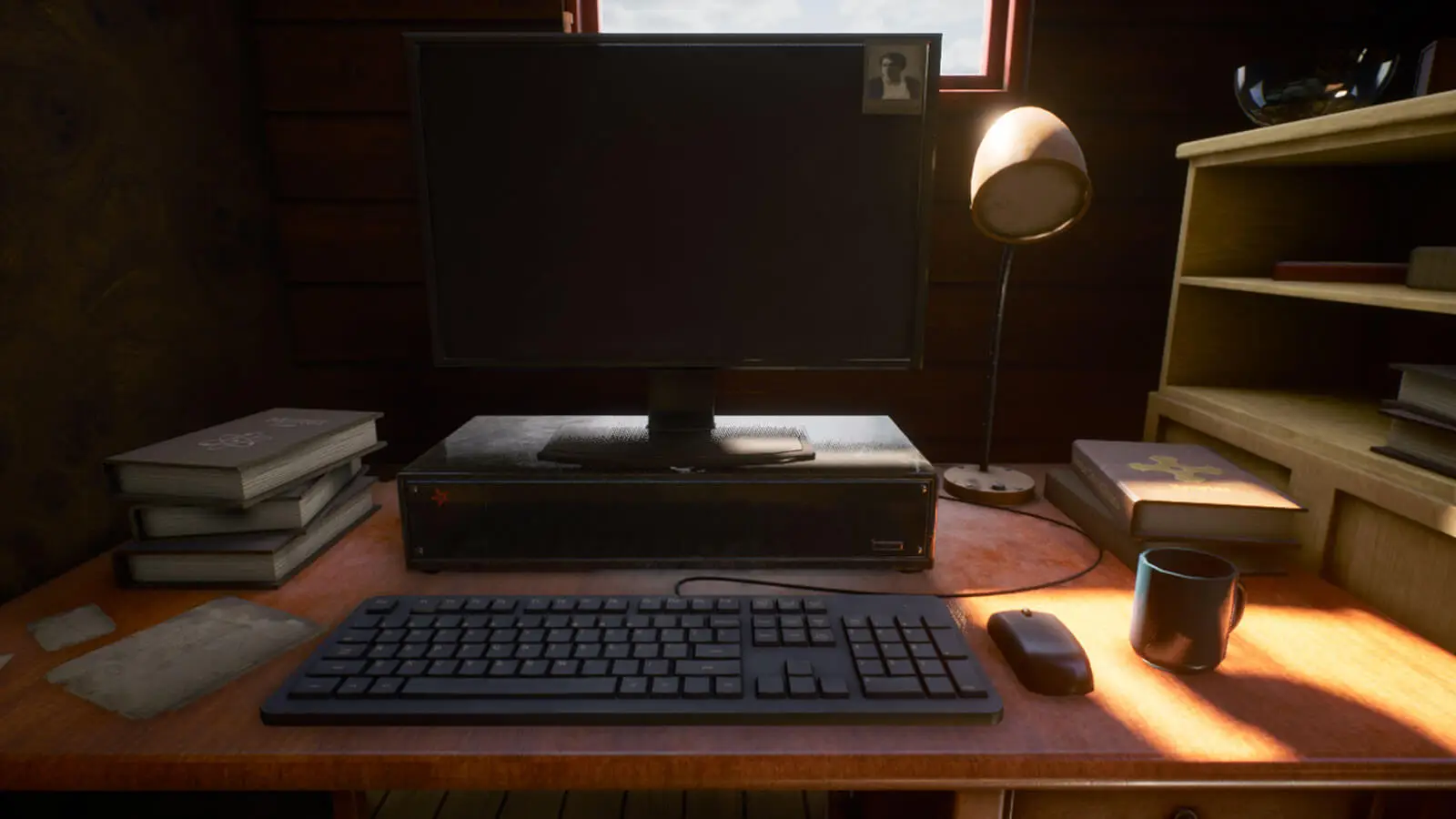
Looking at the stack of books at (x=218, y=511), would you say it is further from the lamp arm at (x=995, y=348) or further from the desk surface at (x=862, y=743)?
the lamp arm at (x=995, y=348)

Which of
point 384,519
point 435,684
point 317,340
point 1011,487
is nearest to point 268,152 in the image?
point 317,340

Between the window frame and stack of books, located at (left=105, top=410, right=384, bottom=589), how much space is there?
82cm

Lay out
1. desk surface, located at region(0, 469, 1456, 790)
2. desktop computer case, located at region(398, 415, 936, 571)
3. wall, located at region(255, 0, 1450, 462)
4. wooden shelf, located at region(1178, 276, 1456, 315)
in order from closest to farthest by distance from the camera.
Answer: desk surface, located at region(0, 469, 1456, 790) → wooden shelf, located at region(1178, 276, 1456, 315) → desktop computer case, located at region(398, 415, 936, 571) → wall, located at region(255, 0, 1450, 462)

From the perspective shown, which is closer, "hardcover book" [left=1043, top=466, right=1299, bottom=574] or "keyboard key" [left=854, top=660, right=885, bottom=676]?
"keyboard key" [left=854, top=660, right=885, bottom=676]

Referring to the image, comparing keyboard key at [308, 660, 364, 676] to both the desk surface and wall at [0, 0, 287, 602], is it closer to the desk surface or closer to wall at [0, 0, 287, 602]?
the desk surface

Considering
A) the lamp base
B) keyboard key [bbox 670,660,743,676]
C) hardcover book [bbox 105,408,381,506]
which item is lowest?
keyboard key [bbox 670,660,743,676]

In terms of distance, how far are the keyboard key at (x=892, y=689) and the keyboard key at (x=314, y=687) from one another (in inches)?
17.0

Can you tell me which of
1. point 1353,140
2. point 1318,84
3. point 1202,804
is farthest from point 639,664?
point 1318,84

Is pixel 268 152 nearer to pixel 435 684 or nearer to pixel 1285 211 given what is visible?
pixel 435 684

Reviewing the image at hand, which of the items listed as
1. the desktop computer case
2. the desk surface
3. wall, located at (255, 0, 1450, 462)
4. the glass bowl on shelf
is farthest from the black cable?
the glass bowl on shelf

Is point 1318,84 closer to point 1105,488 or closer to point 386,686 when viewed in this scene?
point 1105,488

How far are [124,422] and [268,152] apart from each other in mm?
512

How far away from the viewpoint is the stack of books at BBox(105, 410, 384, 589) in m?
0.81

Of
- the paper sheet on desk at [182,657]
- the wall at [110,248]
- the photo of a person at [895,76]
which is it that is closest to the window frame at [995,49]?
the photo of a person at [895,76]
